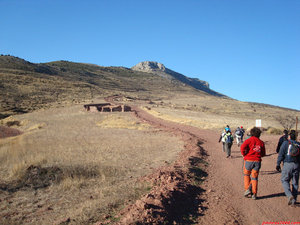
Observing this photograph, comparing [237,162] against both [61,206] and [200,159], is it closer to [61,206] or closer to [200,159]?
[200,159]

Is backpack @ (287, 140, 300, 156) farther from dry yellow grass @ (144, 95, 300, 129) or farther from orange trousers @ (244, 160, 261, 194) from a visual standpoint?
dry yellow grass @ (144, 95, 300, 129)

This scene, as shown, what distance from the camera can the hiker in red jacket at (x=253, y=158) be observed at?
560 cm

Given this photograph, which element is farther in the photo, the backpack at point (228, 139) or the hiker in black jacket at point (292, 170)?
the backpack at point (228, 139)

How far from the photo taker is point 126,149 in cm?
1341

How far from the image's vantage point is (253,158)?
Result: 564cm

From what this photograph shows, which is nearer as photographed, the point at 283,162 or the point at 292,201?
the point at 292,201

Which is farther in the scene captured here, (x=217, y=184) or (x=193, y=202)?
(x=217, y=184)

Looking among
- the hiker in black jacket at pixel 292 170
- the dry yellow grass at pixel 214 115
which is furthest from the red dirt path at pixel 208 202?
the dry yellow grass at pixel 214 115

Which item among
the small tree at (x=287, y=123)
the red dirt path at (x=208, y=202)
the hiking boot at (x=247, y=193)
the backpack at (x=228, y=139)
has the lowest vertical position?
the red dirt path at (x=208, y=202)

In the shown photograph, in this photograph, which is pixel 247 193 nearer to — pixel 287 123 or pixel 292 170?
pixel 292 170

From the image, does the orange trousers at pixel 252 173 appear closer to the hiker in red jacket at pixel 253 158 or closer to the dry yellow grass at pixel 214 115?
the hiker in red jacket at pixel 253 158

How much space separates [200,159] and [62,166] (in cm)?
596

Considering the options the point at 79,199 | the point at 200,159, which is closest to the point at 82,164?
the point at 79,199

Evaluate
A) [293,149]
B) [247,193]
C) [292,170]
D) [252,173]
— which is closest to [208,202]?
[247,193]
